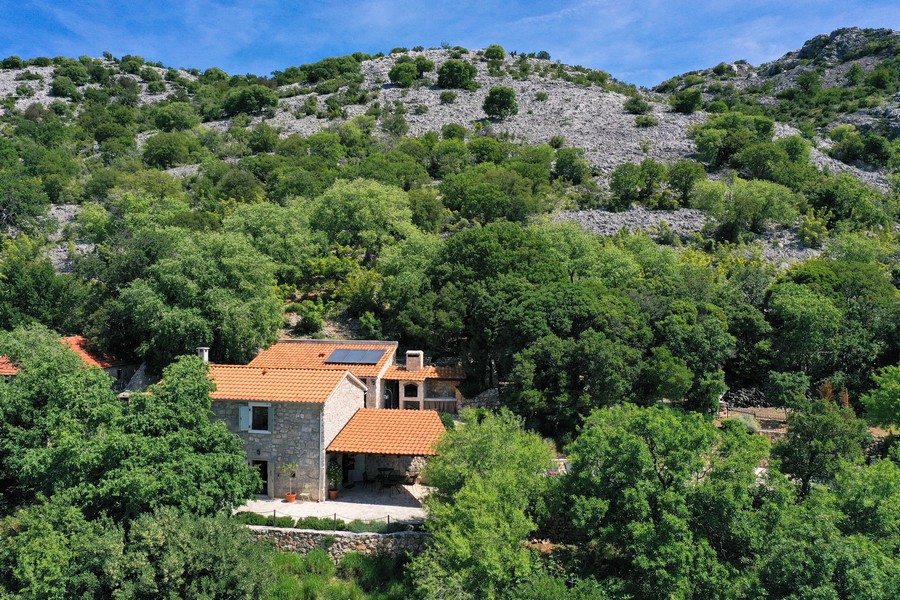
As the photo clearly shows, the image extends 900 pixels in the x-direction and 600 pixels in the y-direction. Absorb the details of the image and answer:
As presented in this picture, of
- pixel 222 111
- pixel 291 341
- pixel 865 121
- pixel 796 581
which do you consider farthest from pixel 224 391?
pixel 865 121

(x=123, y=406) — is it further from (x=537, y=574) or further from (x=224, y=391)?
(x=537, y=574)

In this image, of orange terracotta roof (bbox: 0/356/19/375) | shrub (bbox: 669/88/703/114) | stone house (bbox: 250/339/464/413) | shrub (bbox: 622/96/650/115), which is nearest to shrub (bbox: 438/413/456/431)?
stone house (bbox: 250/339/464/413)

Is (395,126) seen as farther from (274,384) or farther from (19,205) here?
(274,384)

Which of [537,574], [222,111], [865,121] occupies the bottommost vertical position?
[537,574]

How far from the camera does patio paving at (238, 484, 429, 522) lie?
79.7 ft

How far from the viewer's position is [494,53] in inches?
5032

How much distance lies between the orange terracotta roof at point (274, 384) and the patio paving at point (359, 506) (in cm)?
418

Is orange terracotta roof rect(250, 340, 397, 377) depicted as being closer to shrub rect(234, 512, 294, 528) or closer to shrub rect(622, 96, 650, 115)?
shrub rect(234, 512, 294, 528)

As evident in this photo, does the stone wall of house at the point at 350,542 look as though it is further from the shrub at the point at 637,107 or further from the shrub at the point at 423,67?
the shrub at the point at 423,67

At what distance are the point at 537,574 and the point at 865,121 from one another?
102 metres

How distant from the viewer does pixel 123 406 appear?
23625 mm

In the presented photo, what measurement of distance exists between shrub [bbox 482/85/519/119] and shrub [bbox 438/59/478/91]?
13.3 metres

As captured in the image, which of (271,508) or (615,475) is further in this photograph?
(271,508)

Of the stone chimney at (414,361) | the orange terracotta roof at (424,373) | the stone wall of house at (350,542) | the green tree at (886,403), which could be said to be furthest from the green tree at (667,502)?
Result: the stone chimney at (414,361)
